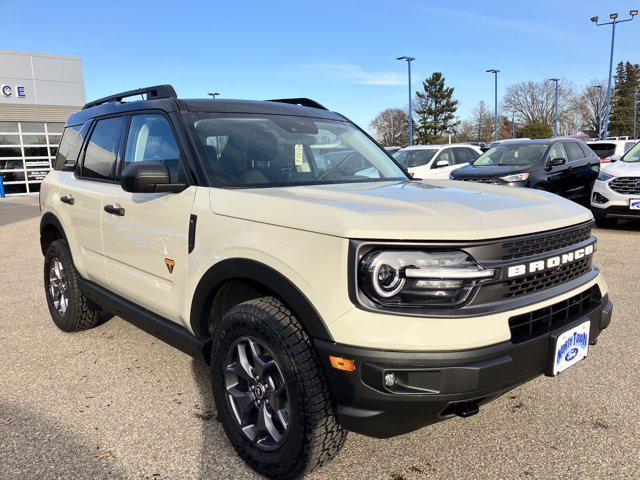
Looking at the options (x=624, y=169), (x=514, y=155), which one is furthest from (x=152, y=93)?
(x=514, y=155)

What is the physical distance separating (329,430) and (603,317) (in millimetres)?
1491

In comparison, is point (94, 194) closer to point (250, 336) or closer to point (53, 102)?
point (250, 336)

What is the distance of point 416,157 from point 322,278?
1294cm

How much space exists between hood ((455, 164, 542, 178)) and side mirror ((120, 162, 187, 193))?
829cm

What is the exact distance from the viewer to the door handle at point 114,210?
10.6 ft

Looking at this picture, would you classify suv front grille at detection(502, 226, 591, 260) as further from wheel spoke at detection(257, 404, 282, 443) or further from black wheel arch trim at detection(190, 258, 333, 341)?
wheel spoke at detection(257, 404, 282, 443)

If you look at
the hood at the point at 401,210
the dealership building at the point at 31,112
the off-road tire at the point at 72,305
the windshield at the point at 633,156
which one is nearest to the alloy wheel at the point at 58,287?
the off-road tire at the point at 72,305

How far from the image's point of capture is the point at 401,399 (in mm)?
1938

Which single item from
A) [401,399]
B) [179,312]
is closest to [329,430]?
[401,399]

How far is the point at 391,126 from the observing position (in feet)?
284

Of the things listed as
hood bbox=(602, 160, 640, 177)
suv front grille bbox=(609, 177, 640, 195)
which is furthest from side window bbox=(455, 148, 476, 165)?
suv front grille bbox=(609, 177, 640, 195)

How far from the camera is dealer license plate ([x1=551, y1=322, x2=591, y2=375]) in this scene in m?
2.20

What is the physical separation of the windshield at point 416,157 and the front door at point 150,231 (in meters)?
11.4

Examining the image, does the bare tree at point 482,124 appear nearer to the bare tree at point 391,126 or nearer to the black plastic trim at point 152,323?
the bare tree at point 391,126
